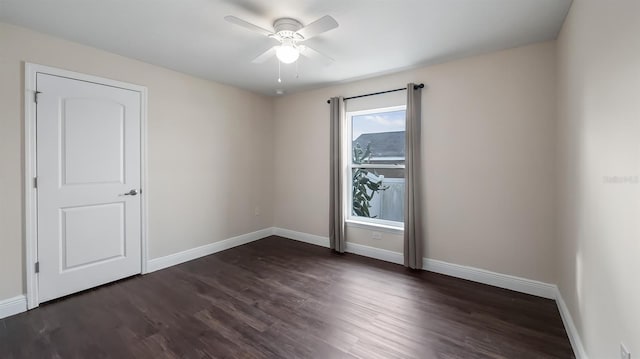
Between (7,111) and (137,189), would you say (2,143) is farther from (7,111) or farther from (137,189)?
(137,189)

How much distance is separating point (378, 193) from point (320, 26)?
248cm

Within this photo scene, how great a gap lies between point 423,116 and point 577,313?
90.3 inches

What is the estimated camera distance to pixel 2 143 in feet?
7.38

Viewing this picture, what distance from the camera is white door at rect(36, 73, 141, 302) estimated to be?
248 cm

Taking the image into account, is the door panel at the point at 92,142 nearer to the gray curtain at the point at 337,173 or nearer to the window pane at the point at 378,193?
the gray curtain at the point at 337,173

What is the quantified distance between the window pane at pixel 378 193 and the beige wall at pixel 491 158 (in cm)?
40

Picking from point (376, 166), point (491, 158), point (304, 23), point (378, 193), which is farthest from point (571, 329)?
point (304, 23)

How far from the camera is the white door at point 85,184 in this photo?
2.48 meters

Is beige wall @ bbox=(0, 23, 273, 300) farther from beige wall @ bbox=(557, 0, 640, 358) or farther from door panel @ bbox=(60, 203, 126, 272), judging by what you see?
beige wall @ bbox=(557, 0, 640, 358)

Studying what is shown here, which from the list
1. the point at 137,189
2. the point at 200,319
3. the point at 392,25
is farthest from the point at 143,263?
the point at 392,25

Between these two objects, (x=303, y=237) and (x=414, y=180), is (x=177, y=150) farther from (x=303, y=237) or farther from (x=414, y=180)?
(x=414, y=180)

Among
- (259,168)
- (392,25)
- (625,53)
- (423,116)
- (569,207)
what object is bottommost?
(569,207)

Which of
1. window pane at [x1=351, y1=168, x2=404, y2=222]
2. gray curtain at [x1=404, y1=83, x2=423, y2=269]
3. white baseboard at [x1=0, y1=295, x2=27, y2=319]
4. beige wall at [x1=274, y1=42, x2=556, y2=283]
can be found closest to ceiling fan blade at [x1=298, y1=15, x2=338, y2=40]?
gray curtain at [x1=404, y1=83, x2=423, y2=269]

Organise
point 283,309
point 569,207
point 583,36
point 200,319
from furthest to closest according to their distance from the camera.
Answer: point 283,309 → point 200,319 → point 569,207 → point 583,36
